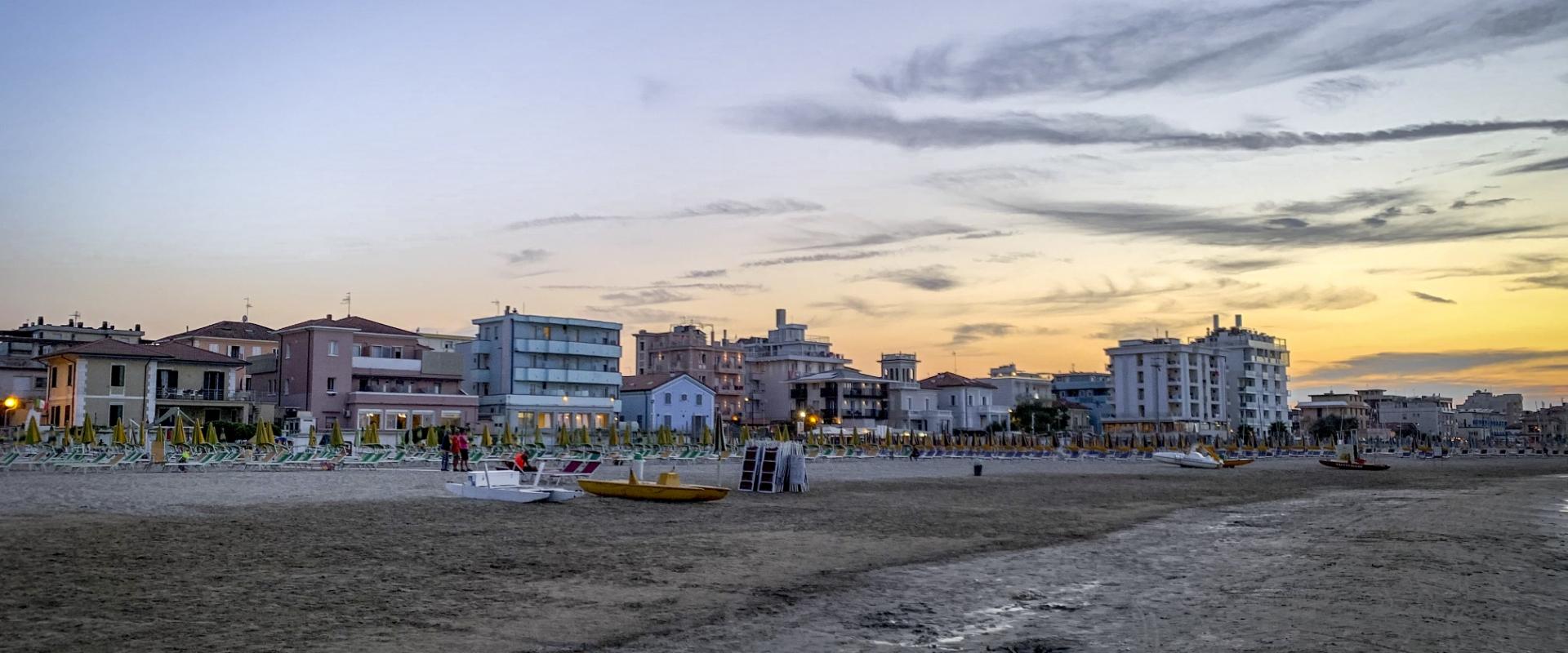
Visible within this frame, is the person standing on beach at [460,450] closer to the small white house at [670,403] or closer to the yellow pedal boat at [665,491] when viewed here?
the yellow pedal boat at [665,491]

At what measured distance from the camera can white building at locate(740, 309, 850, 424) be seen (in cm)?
12094

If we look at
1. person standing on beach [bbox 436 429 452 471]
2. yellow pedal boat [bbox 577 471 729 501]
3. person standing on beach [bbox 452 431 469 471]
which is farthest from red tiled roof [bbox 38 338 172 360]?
yellow pedal boat [bbox 577 471 729 501]

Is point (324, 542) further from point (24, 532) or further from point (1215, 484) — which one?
point (1215, 484)

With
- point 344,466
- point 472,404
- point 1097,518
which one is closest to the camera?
point 1097,518

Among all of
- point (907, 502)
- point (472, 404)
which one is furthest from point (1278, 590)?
point (472, 404)

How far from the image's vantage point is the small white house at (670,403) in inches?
3829

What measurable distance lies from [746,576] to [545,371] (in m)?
75.4

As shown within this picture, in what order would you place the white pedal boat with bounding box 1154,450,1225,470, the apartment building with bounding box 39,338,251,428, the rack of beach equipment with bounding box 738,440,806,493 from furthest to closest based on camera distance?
the white pedal boat with bounding box 1154,450,1225,470
the apartment building with bounding box 39,338,251,428
the rack of beach equipment with bounding box 738,440,806,493

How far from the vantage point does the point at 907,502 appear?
27.3m

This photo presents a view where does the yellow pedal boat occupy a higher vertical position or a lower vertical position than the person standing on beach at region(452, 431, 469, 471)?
lower

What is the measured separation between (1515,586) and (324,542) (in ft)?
49.5

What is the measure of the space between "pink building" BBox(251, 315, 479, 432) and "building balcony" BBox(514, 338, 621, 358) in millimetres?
7062

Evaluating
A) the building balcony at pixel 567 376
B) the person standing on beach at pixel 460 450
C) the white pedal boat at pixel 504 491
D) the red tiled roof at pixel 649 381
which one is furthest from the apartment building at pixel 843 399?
the white pedal boat at pixel 504 491

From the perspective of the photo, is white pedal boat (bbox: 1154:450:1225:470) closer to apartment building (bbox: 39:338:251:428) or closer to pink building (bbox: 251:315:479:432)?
pink building (bbox: 251:315:479:432)
